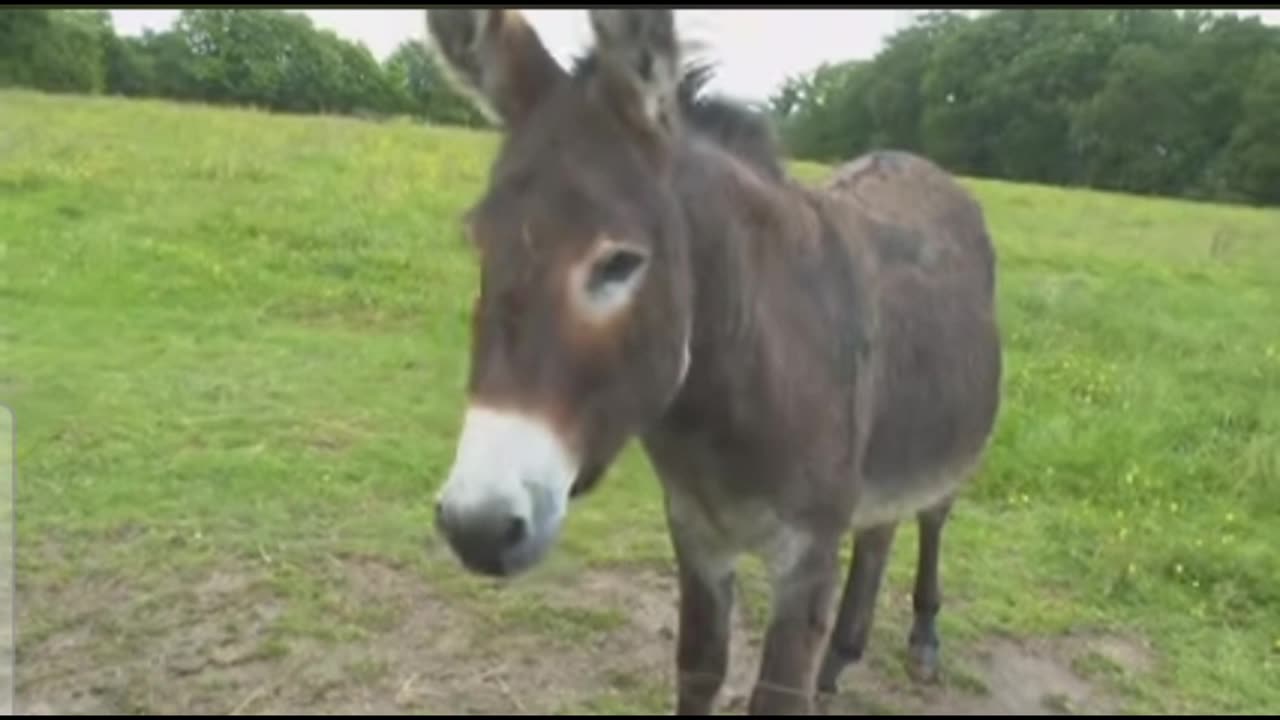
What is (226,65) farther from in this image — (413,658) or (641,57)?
(641,57)

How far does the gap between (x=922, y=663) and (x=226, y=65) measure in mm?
5999

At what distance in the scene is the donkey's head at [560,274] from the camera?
6.89ft

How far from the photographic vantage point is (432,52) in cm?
240

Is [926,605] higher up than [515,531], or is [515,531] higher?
[515,531]

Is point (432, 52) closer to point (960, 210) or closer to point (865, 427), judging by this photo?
point (865, 427)

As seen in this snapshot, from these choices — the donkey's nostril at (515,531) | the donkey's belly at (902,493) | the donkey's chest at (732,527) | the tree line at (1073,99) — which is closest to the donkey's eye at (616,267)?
the donkey's nostril at (515,531)

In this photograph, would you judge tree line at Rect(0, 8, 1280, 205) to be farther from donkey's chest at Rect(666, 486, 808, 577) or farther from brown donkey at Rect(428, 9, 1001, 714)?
donkey's chest at Rect(666, 486, 808, 577)

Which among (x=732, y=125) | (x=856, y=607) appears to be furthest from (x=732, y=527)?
(x=856, y=607)

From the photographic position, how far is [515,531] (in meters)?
2.05

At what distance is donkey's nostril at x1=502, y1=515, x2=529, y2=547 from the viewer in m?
2.04

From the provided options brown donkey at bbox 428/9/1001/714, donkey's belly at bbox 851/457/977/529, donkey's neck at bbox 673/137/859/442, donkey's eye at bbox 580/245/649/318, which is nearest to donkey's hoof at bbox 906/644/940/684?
brown donkey at bbox 428/9/1001/714

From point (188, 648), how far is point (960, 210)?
8.30 ft

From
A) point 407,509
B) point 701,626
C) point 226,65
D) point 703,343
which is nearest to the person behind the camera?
point 703,343

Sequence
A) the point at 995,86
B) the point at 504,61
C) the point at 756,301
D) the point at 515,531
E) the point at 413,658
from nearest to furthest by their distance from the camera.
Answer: the point at 515,531 → the point at 504,61 → the point at 756,301 → the point at 413,658 → the point at 995,86
